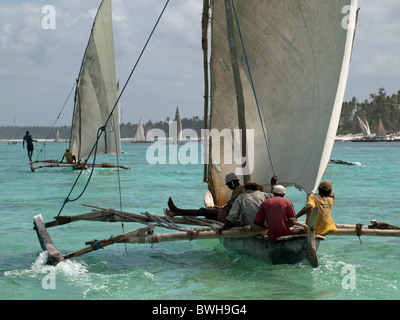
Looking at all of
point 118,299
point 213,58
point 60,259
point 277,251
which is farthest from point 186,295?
point 213,58

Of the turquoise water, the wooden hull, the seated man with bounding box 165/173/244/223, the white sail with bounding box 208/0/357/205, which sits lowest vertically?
the turquoise water

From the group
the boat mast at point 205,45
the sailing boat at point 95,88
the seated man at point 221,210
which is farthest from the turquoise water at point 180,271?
the sailing boat at point 95,88

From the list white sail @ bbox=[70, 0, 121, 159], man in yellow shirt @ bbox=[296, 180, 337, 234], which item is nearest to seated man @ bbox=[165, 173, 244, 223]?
man in yellow shirt @ bbox=[296, 180, 337, 234]

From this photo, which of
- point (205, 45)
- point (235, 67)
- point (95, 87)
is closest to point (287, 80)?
point (235, 67)

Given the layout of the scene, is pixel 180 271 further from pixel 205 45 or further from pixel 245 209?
pixel 205 45

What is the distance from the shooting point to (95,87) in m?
30.0

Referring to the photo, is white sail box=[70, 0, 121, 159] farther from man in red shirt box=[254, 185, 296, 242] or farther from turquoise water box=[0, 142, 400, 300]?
man in red shirt box=[254, 185, 296, 242]

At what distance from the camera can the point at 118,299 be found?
8031 mm

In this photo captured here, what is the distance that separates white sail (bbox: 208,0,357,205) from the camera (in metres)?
8.59

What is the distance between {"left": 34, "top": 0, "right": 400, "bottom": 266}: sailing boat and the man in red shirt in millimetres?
157

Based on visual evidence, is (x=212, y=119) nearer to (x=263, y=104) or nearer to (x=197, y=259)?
(x=263, y=104)

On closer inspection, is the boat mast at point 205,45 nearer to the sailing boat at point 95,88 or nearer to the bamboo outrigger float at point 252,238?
the bamboo outrigger float at point 252,238

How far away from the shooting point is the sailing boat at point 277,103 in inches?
336

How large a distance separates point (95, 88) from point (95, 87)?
8 cm
